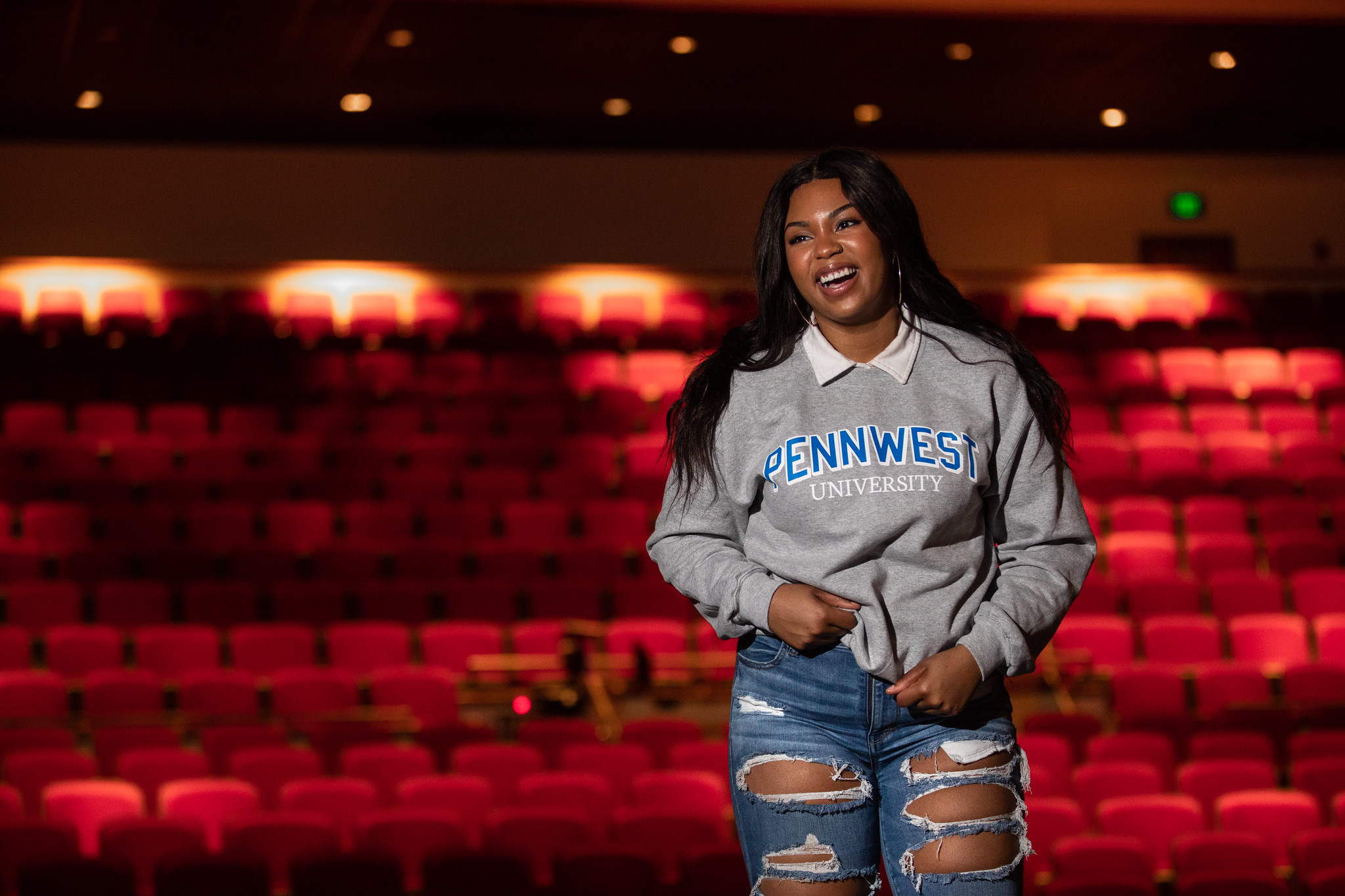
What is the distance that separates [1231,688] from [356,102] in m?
5.06

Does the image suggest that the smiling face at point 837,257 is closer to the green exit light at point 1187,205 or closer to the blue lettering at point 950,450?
the blue lettering at point 950,450

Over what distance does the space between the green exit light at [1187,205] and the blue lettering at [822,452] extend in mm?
7990

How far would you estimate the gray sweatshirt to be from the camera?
0.96 m

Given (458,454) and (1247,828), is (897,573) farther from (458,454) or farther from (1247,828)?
(458,454)

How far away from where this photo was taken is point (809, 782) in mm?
942

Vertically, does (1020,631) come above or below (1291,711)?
above

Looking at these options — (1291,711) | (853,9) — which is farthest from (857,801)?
(853,9)

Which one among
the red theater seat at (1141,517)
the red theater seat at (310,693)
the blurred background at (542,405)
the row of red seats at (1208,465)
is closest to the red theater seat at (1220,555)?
the blurred background at (542,405)

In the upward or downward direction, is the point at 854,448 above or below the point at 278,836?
above

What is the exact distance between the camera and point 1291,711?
3.82m

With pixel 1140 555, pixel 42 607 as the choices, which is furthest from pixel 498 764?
pixel 1140 555

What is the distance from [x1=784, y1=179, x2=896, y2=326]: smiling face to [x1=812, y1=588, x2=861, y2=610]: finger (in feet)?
0.69

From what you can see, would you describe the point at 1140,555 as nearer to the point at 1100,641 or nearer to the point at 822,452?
the point at 1100,641

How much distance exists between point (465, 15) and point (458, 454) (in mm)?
1931
